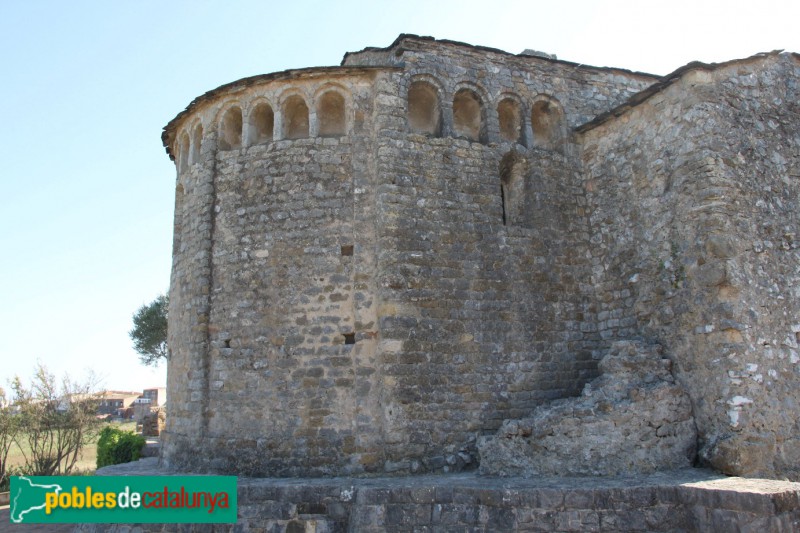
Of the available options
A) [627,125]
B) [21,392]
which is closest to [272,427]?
[627,125]

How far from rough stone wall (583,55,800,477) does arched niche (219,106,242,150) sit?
243 inches

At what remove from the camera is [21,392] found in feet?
59.8

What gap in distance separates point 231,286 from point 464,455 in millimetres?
4186

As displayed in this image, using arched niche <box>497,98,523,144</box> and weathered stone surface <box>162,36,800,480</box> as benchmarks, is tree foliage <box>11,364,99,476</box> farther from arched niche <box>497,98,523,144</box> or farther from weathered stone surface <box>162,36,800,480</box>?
arched niche <box>497,98,523,144</box>

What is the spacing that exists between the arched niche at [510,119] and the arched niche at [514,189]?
0.40 meters

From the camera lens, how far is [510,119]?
9.58m

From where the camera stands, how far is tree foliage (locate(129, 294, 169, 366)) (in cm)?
2342

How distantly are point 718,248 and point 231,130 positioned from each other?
750cm

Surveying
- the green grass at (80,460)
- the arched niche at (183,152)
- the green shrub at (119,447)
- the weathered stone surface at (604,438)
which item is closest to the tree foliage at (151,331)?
the green grass at (80,460)

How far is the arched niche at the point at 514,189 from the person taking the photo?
910 cm

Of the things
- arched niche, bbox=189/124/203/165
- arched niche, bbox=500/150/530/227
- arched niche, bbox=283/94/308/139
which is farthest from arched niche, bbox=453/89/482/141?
arched niche, bbox=189/124/203/165

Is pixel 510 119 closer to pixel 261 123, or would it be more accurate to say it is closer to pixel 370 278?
pixel 370 278

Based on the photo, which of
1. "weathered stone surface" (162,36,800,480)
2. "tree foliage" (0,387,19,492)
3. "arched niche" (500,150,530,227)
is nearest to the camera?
"weathered stone surface" (162,36,800,480)

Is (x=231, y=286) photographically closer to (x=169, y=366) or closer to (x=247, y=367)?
(x=247, y=367)
